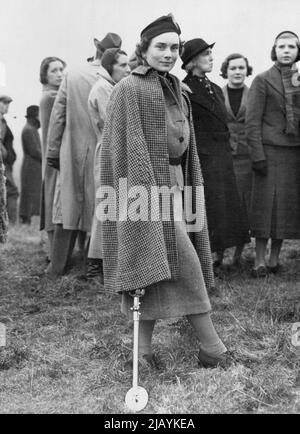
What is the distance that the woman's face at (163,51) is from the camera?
12.4 feet

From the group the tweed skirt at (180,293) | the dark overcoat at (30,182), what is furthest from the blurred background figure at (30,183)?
the tweed skirt at (180,293)

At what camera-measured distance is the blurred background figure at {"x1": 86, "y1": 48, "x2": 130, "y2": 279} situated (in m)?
5.90

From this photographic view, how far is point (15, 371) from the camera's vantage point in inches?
152

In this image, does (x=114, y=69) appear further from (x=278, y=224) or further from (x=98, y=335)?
(x=98, y=335)

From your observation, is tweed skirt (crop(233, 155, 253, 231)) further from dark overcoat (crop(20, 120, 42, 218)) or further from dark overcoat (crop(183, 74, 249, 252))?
dark overcoat (crop(20, 120, 42, 218))

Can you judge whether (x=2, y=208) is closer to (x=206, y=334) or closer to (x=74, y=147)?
(x=206, y=334)

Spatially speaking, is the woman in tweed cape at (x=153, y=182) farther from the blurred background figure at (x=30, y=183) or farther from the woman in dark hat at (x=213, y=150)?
the blurred background figure at (x=30, y=183)

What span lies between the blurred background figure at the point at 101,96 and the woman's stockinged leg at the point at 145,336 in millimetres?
2014

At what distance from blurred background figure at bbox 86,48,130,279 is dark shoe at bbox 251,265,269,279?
1312 mm

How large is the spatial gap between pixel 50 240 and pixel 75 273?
0.66 meters

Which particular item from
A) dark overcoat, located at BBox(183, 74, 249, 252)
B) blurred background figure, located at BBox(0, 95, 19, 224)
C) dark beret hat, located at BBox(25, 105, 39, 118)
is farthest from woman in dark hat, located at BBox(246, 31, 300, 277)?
dark beret hat, located at BBox(25, 105, 39, 118)

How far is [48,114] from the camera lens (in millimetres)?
6902

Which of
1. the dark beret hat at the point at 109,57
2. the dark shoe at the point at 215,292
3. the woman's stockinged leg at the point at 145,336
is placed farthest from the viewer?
the dark beret hat at the point at 109,57

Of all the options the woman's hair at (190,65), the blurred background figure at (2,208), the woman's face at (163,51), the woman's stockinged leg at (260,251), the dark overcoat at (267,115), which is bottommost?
the woman's stockinged leg at (260,251)
